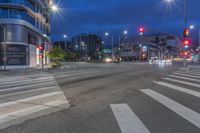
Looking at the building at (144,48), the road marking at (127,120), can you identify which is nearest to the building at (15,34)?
the road marking at (127,120)

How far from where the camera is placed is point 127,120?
254 inches

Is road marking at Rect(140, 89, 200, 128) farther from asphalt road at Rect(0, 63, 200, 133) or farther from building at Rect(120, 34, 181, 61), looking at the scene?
building at Rect(120, 34, 181, 61)

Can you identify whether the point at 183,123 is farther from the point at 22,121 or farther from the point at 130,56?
the point at 130,56

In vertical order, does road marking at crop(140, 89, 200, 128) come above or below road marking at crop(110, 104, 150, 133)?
above

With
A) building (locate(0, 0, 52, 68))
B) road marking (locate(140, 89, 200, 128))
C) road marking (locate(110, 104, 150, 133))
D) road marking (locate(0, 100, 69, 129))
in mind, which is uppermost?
building (locate(0, 0, 52, 68))

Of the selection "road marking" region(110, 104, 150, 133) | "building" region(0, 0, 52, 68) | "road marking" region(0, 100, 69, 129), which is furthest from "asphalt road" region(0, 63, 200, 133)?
"building" region(0, 0, 52, 68)

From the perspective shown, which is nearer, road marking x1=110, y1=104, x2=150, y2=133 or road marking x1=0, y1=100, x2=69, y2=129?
road marking x1=110, y1=104, x2=150, y2=133

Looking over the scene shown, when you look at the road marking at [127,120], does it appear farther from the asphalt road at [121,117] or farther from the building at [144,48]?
the building at [144,48]

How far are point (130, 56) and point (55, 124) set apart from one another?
129697 millimetres

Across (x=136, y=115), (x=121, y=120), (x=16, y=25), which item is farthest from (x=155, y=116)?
(x=16, y=25)

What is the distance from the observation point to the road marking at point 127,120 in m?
5.67

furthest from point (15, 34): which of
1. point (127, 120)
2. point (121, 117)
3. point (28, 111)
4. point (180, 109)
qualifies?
point (127, 120)

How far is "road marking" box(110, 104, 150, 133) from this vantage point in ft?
18.6

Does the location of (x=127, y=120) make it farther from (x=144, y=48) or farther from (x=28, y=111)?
(x=144, y=48)
